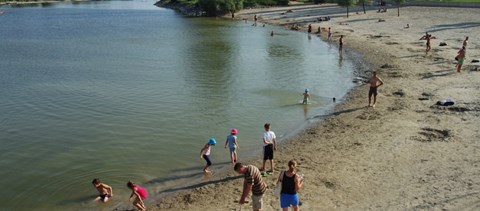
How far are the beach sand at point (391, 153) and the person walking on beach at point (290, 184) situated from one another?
2.12 m

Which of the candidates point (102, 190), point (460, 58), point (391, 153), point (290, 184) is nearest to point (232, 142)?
point (102, 190)

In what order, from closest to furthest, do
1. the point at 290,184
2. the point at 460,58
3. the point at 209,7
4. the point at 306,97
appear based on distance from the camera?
the point at 290,184 < the point at 306,97 < the point at 460,58 < the point at 209,7

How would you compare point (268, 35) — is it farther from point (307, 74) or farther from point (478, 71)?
point (478, 71)

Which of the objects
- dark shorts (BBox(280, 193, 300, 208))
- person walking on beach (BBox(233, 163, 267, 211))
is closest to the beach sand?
person walking on beach (BBox(233, 163, 267, 211))

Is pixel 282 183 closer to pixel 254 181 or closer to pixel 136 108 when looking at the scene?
pixel 254 181

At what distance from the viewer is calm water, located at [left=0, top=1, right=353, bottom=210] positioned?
1678cm

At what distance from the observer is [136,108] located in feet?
83.8

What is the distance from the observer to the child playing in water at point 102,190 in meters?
14.6

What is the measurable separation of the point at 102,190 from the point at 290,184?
6.97 metres

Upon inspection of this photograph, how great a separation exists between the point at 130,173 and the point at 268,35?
47.4 m

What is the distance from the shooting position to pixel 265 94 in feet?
93.8

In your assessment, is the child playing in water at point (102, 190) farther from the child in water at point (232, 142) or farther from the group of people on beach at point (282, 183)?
the group of people on beach at point (282, 183)

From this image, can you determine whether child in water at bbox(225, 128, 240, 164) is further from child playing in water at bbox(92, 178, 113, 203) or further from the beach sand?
child playing in water at bbox(92, 178, 113, 203)

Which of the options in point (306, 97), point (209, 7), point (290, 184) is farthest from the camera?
point (209, 7)
